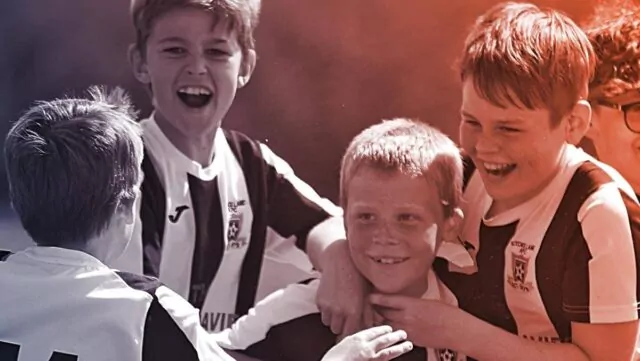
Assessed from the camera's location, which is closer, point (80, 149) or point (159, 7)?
point (80, 149)

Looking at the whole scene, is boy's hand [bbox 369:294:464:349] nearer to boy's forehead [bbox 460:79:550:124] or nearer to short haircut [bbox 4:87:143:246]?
boy's forehead [bbox 460:79:550:124]

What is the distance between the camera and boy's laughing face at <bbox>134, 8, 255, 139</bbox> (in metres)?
1.46

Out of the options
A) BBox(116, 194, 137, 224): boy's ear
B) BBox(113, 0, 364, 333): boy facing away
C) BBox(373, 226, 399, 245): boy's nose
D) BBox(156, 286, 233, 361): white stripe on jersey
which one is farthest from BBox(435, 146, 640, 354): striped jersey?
BBox(116, 194, 137, 224): boy's ear

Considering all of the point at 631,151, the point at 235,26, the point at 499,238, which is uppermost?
the point at 235,26

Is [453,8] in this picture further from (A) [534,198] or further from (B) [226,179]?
(B) [226,179]

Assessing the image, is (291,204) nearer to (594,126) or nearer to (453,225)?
(453,225)

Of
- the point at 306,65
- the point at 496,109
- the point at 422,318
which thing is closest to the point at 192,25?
the point at 306,65

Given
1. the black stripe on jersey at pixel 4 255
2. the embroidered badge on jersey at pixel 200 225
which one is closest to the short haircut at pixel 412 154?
the embroidered badge on jersey at pixel 200 225

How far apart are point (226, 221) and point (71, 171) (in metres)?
0.34

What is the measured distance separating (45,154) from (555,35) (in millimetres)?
858

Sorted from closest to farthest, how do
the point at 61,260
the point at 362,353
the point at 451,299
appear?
the point at 61,260, the point at 362,353, the point at 451,299

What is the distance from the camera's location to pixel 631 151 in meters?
1.45

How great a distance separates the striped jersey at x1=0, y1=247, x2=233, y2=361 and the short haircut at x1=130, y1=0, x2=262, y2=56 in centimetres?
45

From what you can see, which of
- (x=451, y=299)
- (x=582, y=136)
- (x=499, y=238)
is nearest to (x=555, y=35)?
(x=582, y=136)
